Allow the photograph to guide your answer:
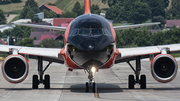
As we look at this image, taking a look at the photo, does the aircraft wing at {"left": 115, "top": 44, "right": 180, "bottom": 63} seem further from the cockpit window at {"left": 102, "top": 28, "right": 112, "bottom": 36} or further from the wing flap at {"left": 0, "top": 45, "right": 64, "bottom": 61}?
the wing flap at {"left": 0, "top": 45, "right": 64, "bottom": 61}

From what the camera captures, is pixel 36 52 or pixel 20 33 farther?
pixel 20 33

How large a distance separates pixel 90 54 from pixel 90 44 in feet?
1.64

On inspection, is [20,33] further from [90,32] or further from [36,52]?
[90,32]

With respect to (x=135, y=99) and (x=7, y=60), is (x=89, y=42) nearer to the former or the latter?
(x=135, y=99)

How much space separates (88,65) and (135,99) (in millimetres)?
2723

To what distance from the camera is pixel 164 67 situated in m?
19.5

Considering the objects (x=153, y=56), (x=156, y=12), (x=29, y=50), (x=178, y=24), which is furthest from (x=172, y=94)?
→ (x=156, y=12)

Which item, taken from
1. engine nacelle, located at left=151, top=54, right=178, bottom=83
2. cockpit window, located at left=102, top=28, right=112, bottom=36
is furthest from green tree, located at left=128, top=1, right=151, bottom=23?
cockpit window, located at left=102, top=28, right=112, bottom=36

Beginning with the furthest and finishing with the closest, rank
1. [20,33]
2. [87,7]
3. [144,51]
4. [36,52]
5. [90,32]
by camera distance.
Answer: [20,33]
[87,7]
[36,52]
[144,51]
[90,32]

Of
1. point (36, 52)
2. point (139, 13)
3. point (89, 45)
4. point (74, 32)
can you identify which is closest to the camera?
point (89, 45)

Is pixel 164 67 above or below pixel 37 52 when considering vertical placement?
below

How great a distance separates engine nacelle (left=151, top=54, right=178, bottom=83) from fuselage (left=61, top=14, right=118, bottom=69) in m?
2.07

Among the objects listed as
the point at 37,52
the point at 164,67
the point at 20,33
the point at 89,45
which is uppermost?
the point at 20,33

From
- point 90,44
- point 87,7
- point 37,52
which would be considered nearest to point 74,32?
point 90,44
